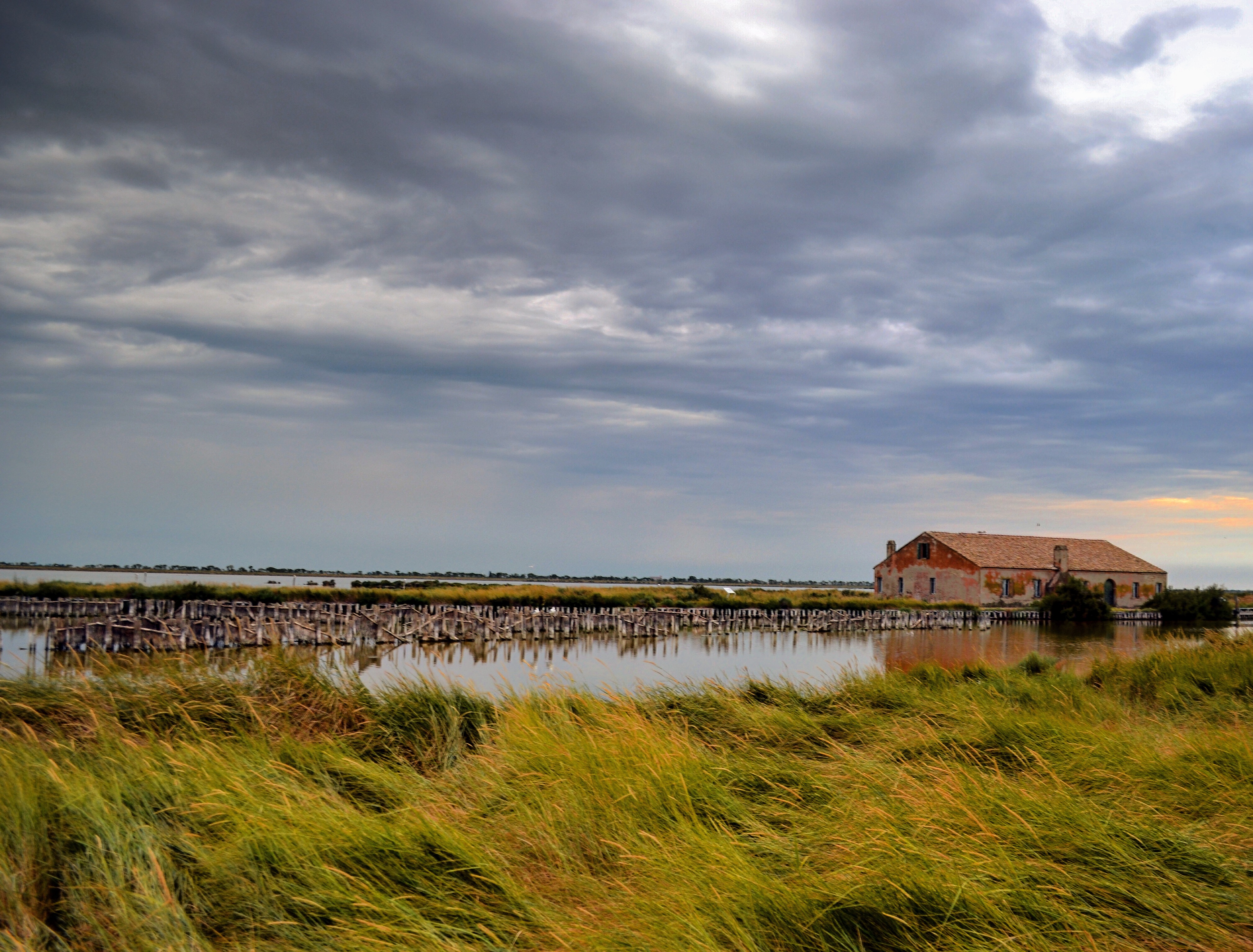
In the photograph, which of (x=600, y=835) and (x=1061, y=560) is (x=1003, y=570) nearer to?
(x=1061, y=560)

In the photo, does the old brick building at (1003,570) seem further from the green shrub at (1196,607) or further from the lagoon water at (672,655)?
the lagoon water at (672,655)

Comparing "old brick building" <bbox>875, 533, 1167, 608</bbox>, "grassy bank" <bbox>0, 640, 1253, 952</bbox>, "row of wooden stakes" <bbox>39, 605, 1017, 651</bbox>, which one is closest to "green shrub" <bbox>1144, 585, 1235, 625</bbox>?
"old brick building" <bbox>875, 533, 1167, 608</bbox>

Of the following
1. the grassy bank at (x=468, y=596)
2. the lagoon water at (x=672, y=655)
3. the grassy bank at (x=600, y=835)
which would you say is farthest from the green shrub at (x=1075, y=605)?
the grassy bank at (x=600, y=835)

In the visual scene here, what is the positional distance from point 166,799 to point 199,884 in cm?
101

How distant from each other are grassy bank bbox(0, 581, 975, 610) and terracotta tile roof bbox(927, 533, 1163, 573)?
4720 mm

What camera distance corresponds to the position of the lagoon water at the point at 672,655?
10.2 meters

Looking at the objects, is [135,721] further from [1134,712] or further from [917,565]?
[917,565]

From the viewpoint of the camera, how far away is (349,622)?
28.4 metres

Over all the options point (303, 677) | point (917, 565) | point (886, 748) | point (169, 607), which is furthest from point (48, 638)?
point (917, 565)

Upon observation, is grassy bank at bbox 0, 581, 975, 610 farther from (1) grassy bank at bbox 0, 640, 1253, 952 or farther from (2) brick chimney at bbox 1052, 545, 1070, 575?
(1) grassy bank at bbox 0, 640, 1253, 952

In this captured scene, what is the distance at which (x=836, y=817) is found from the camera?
4.82m

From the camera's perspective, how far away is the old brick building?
169ft

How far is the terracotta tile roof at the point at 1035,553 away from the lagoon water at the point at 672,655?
11710mm

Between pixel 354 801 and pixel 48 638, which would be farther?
pixel 48 638
